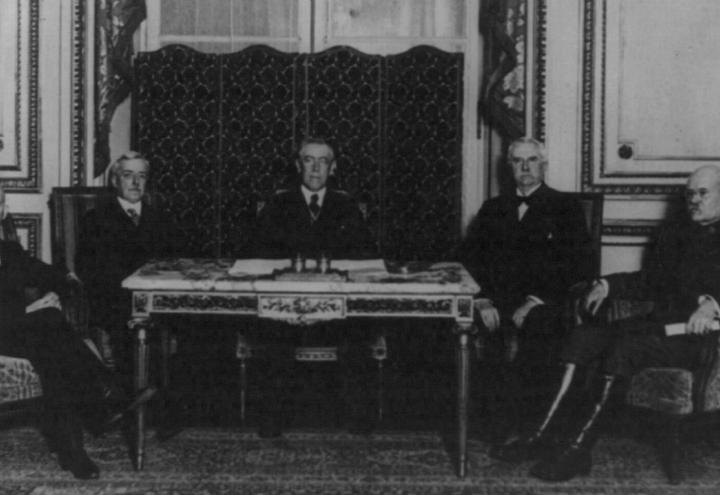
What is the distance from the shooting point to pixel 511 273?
174 inches

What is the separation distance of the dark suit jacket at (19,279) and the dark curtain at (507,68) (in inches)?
86.0

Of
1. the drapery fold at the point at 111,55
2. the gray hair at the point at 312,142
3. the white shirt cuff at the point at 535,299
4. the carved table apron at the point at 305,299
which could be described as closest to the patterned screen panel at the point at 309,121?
the drapery fold at the point at 111,55

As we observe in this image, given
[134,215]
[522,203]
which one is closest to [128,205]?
[134,215]

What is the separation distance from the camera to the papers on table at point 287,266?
3.72 m

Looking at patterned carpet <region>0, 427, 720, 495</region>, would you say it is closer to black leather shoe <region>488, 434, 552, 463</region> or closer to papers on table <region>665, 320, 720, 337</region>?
black leather shoe <region>488, 434, 552, 463</region>

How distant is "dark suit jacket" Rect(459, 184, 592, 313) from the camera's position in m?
4.37

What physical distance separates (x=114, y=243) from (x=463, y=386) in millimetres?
1753

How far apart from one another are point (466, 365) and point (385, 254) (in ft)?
5.01

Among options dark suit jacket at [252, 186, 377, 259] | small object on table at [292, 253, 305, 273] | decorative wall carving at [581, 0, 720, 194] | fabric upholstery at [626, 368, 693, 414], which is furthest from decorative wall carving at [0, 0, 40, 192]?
fabric upholstery at [626, 368, 693, 414]

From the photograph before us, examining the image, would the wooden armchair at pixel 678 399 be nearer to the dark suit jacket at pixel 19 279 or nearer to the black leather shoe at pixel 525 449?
the black leather shoe at pixel 525 449

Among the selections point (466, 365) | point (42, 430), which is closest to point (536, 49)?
point (466, 365)

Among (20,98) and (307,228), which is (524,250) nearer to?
(307,228)

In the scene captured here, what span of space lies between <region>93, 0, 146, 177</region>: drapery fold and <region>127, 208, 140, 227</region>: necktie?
656mm

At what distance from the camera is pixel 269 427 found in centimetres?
403
